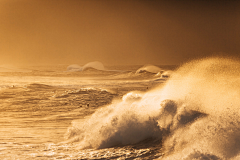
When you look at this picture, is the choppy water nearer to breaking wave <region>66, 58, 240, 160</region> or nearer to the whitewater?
the whitewater

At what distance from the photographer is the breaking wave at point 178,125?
6.31 m

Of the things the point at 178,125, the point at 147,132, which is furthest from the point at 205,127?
the point at 147,132

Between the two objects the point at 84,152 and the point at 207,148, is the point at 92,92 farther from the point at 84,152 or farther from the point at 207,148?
the point at 207,148

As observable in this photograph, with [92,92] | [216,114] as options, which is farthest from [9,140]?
[92,92]

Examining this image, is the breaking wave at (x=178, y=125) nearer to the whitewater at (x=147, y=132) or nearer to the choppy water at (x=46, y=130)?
the whitewater at (x=147, y=132)

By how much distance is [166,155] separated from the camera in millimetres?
6645

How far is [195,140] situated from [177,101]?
6.85ft

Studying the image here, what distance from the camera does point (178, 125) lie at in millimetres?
7641

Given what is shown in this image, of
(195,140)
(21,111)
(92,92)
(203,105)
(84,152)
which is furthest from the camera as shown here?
(92,92)

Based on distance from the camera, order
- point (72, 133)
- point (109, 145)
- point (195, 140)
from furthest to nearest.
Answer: point (72, 133), point (109, 145), point (195, 140)

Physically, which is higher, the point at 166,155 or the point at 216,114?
the point at 216,114

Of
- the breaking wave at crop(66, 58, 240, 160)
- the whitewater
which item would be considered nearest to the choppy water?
the whitewater

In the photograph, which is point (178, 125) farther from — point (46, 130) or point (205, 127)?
point (46, 130)

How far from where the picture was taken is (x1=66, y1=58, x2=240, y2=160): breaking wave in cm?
631
